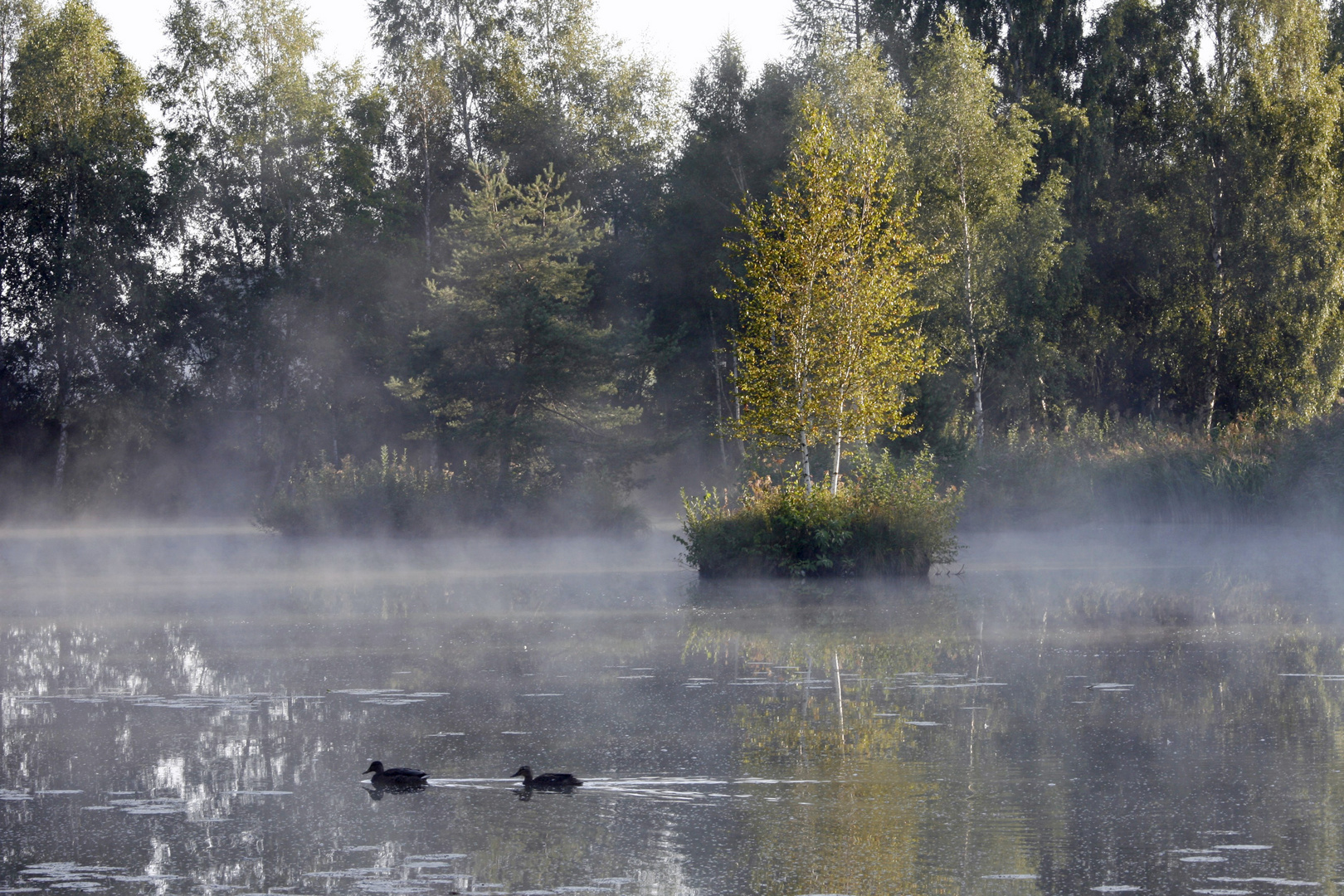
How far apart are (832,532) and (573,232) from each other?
817 inches

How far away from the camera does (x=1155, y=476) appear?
3297 cm

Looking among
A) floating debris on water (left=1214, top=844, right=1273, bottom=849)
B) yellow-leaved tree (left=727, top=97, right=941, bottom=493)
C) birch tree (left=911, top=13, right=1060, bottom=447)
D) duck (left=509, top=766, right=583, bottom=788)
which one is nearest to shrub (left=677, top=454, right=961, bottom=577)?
yellow-leaved tree (left=727, top=97, right=941, bottom=493)

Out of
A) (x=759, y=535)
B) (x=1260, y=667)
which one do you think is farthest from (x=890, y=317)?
(x=1260, y=667)

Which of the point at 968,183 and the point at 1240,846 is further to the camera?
the point at 968,183

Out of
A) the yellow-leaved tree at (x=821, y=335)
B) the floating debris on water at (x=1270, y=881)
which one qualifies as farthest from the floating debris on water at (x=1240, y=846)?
the yellow-leaved tree at (x=821, y=335)

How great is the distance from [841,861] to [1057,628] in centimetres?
886

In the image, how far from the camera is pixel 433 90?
51.3 meters

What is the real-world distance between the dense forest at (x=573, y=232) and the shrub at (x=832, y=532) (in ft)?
47.2

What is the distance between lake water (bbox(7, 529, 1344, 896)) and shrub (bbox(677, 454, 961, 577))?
123 inches

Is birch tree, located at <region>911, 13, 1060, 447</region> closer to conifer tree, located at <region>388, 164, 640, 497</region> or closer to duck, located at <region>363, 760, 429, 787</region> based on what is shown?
conifer tree, located at <region>388, 164, 640, 497</region>

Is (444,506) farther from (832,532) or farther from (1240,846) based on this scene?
(1240,846)

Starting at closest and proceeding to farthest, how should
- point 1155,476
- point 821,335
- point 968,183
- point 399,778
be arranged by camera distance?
point 399,778 < point 821,335 < point 1155,476 < point 968,183

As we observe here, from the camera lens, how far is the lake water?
614 centimetres

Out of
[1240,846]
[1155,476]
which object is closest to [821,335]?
[1155,476]
